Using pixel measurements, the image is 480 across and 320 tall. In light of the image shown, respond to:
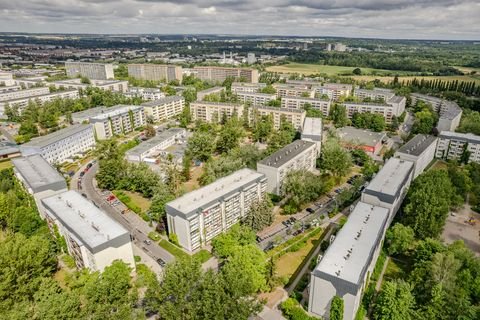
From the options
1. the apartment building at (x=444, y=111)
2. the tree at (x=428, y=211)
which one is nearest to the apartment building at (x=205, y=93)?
the apartment building at (x=444, y=111)

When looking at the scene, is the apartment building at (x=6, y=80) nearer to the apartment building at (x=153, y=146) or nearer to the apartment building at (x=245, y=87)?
the apartment building at (x=245, y=87)

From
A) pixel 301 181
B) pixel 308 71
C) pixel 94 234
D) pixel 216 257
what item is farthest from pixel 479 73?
pixel 94 234

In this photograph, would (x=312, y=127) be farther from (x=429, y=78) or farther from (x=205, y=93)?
(x=429, y=78)

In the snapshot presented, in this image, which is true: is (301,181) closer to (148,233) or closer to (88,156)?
(148,233)

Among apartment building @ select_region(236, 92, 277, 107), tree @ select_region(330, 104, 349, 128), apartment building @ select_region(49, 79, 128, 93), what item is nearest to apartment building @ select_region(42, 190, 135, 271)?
tree @ select_region(330, 104, 349, 128)

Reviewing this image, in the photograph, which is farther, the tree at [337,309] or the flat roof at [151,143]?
the flat roof at [151,143]

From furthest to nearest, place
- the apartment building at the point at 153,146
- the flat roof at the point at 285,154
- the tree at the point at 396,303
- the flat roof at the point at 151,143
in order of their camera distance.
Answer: the flat roof at the point at 151,143
the apartment building at the point at 153,146
the flat roof at the point at 285,154
the tree at the point at 396,303

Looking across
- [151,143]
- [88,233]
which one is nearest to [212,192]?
[88,233]
